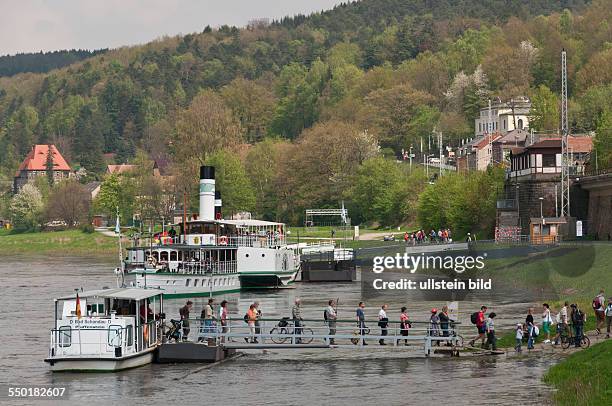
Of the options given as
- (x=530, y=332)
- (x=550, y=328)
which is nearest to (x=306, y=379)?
(x=530, y=332)

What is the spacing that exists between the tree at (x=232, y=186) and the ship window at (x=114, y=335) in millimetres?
133671

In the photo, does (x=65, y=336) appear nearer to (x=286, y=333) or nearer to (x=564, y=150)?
(x=286, y=333)

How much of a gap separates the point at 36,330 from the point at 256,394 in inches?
1024

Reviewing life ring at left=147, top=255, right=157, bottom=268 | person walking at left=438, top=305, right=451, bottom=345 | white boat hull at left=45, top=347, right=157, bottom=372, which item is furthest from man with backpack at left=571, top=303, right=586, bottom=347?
life ring at left=147, top=255, right=157, bottom=268

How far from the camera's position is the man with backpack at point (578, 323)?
51.5 m

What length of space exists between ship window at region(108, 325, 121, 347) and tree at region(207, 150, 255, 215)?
13367 cm

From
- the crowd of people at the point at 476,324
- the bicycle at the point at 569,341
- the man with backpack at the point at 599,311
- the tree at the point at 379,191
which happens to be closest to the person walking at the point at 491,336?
the crowd of people at the point at 476,324

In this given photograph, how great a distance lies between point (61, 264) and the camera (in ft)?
480

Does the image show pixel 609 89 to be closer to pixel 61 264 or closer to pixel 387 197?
pixel 387 197

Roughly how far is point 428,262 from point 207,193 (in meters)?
18.3

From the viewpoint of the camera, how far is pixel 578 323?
169ft

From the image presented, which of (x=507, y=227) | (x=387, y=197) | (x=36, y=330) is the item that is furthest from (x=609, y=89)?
(x=36, y=330)

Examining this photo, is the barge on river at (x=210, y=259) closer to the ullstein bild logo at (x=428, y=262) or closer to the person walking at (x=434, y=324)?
the ullstein bild logo at (x=428, y=262)

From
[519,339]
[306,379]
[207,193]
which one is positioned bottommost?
[306,379]
